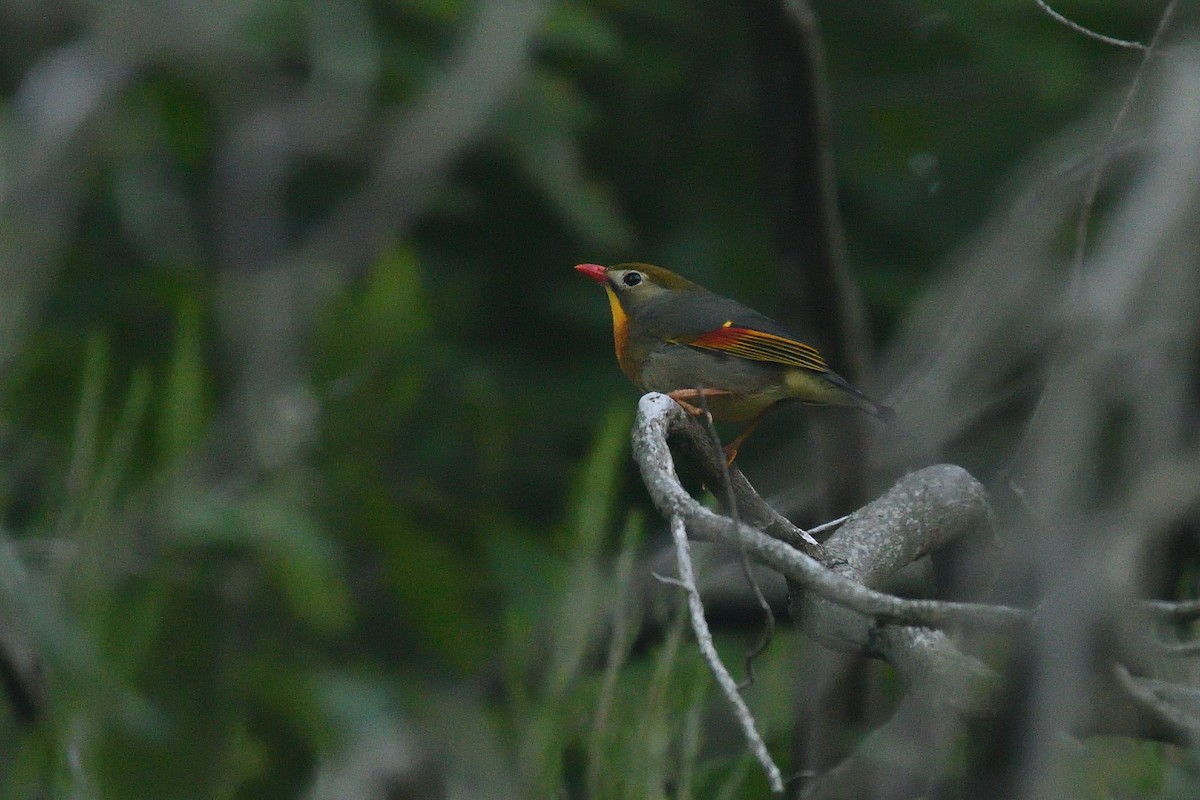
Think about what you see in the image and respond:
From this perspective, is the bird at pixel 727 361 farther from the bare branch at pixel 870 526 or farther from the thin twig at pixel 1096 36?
the thin twig at pixel 1096 36

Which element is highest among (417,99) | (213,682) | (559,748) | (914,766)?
(417,99)

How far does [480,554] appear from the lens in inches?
226

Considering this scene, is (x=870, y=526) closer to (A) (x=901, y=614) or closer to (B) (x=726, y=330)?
(A) (x=901, y=614)

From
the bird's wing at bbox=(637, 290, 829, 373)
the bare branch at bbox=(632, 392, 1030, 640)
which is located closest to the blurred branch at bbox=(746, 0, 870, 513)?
the bird's wing at bbox=(637, 290, 829, 373)

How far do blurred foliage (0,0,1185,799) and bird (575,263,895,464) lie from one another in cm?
62

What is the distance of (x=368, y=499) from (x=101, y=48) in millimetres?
2379

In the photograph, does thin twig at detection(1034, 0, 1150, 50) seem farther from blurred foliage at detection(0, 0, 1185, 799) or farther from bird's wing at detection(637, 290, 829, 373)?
blurred foliage at detection(0, 0, 1185, 799)

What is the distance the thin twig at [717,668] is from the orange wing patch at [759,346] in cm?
160

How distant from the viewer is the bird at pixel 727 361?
3.75 metres

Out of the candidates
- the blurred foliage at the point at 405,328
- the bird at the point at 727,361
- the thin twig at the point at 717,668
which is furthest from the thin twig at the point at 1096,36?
the blurred foliage at the point at 405,328

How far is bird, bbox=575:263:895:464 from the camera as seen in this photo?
3746 millimetres

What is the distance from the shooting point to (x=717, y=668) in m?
2.02

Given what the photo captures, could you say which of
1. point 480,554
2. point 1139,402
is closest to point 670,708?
point 1139,402

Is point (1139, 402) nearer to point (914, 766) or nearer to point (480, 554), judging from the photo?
point (914, 766)
